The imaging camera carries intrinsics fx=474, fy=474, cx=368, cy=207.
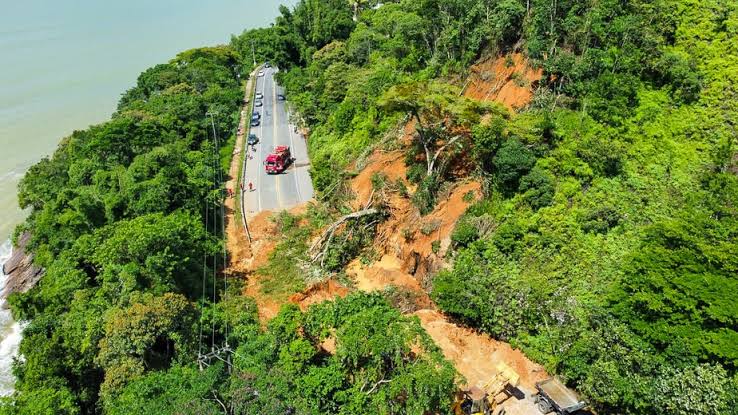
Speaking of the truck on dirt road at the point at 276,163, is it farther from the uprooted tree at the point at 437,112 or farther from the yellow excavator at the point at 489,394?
the yellow excavator at the point at 489,394

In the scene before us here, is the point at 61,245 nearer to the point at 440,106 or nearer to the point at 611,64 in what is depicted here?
the point at 440,106

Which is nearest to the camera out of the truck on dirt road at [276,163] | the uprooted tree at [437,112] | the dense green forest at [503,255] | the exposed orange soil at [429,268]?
the dense green forest at [503,255]

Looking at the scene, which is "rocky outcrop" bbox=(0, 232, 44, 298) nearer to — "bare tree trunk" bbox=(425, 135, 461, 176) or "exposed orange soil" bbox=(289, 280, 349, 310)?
"exposed orange soil" bbox=(289, 280, 349, 310)

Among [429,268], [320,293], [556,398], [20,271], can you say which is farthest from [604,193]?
[20,271]

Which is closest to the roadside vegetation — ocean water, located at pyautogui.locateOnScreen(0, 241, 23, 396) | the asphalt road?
the asphalt road

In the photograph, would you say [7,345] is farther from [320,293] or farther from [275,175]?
[275,175]

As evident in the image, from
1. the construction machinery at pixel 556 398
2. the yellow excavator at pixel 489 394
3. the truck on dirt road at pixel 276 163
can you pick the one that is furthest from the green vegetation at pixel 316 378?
the truck on dirt road at pixel 276 163
